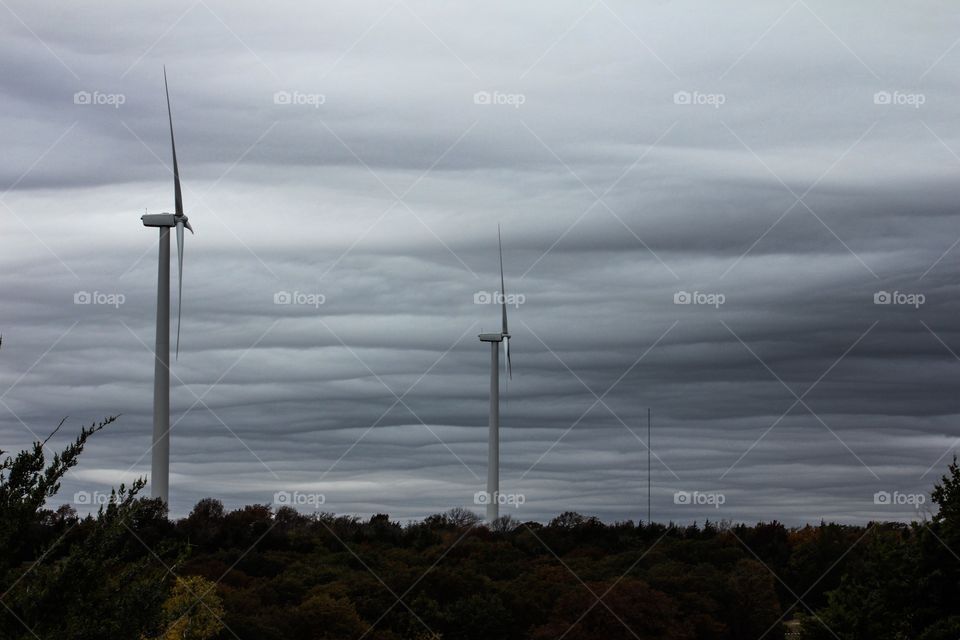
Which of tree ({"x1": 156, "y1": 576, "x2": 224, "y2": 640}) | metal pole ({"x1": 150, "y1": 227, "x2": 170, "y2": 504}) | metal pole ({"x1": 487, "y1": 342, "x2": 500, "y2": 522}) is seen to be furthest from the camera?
metal pole ({"x1": 487, "y1": 342, "x2": 500, "y2": 522})

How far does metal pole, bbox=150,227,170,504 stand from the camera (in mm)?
71875

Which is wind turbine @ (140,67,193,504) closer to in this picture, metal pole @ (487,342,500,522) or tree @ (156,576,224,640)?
tree @ (156,576,224,640)

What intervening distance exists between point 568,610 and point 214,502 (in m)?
51.7

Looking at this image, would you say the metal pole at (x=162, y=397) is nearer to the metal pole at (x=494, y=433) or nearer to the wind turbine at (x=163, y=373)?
the wind turbine at (x=163, y=373)

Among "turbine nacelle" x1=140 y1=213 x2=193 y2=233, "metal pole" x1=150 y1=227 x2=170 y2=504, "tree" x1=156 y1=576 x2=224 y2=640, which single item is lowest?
"tree" x1=156 y1=576 x2=224 y2=640

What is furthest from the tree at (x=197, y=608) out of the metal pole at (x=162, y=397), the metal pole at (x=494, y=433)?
the metal pole at (x=494, y=433)

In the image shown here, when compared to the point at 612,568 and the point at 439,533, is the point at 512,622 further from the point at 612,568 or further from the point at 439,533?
the point at 439,533

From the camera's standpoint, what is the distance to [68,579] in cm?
2144

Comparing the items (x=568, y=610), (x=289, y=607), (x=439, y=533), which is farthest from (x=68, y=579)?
(x=439, y=533)

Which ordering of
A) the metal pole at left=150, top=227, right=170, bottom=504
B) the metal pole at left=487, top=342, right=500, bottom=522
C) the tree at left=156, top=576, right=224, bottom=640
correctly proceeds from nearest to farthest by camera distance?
the tree at left=156, top=576, right=224, bottom=640 < the metal pole at left=150, top=227, right=170, bottom=504 < the metal pole at left=487, top=342, right=500, bottom=522

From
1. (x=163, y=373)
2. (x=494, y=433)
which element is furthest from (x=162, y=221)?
(x=494, y=433)

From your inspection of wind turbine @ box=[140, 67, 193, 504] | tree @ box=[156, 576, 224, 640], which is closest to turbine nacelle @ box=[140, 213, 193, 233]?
wind turbine @ box=[140, 67, 193, 504]

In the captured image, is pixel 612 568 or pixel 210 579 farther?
pixel 612 568

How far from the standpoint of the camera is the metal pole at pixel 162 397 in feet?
236
